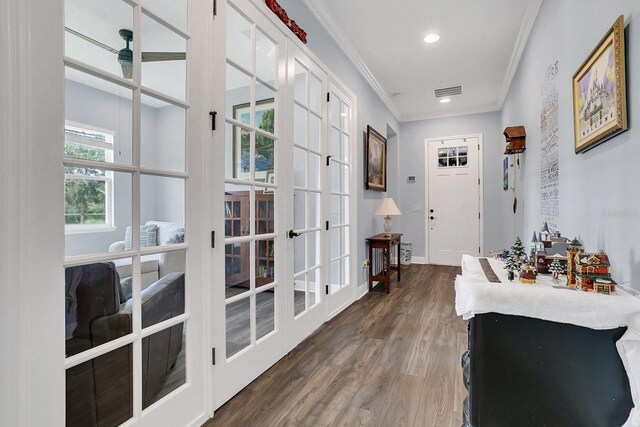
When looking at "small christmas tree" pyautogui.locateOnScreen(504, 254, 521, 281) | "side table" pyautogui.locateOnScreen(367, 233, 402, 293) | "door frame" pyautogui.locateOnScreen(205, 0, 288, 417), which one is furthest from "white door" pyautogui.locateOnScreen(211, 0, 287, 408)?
"side table" pyautogui.locateOnScreen(367, 233, 402, 293)

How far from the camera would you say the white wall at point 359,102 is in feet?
8.71

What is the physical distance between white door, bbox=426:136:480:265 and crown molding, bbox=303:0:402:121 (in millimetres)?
1727

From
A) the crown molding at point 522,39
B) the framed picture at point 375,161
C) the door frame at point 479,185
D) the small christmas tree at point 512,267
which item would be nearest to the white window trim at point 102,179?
the small christmas tree at point 512,267

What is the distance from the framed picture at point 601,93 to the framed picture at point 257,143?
174 cm

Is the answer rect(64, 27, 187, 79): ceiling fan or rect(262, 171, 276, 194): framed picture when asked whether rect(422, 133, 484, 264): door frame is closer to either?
rect(262, 171, 276, 194): framed picture

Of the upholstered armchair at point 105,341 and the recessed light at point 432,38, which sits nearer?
the upholstered armchair at point 105,341

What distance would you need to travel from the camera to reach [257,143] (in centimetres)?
201

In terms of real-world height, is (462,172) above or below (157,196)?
above

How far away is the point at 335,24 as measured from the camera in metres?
3.00

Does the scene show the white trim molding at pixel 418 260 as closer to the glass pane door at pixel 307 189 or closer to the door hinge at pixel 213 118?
the glass pane door at pixel 307 189

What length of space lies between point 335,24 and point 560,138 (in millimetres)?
2150

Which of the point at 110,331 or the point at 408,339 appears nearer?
the point at 110,331

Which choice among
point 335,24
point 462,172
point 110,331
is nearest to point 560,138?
point 335,24

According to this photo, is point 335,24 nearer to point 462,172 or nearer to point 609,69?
point 609,69
